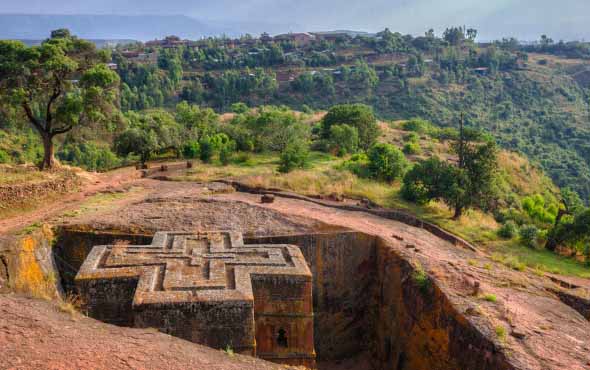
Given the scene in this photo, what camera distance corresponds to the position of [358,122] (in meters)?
32.0

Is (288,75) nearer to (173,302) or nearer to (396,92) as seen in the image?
(396,92)

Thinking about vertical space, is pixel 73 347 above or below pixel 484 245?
above

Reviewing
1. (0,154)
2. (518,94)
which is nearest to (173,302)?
(0,154)

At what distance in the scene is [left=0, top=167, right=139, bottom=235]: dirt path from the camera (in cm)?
1376

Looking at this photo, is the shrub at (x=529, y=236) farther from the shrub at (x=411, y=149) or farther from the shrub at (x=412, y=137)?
the shrub at (x=412, y=137)

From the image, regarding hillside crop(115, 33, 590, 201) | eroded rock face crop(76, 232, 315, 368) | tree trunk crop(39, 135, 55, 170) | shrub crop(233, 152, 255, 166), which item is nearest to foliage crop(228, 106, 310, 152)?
shrub crop(233, 152, 255, 166)

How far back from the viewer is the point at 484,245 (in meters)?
16.4

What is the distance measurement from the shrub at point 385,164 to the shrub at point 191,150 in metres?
9.56

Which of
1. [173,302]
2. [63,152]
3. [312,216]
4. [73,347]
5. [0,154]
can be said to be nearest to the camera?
[73,347]

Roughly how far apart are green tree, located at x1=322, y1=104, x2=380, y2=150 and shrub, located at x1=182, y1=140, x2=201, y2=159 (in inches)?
349

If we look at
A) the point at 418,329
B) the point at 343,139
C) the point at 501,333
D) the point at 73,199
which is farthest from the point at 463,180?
the point at 73,199

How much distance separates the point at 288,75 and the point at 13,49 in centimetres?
5600

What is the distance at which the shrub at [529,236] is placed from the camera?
55.0 ft

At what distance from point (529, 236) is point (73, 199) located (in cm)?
1601
